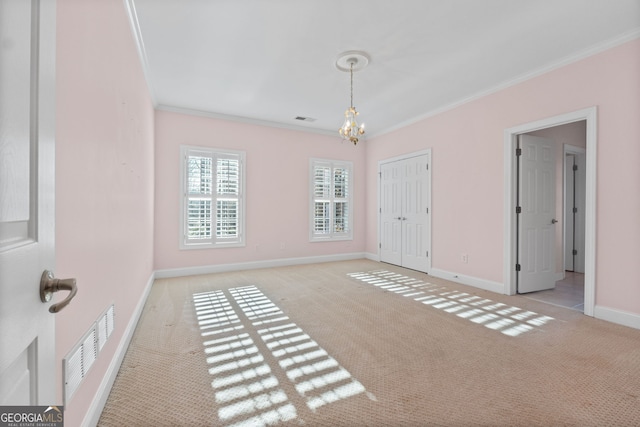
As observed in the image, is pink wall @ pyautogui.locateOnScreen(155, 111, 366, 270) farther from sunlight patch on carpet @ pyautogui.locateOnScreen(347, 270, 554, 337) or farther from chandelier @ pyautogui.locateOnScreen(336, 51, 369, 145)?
chandelier @ pyautogui.locateOnScreen(336, 51, 369, 145)

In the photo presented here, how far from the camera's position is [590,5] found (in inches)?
94.6

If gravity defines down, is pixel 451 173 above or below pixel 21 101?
above

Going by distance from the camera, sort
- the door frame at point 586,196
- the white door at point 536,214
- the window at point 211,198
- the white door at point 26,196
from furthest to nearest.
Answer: the window at point 211,198 < the white door at point 536,214 < the door frame at point 586,196 < the white door at point 26,196

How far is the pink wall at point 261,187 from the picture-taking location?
15.5 feet

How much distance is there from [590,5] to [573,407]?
3.08 m

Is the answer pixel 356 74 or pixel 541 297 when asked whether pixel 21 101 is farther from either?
pixel 541 297

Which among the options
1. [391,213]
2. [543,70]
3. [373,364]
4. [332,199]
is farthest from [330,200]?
[373,364]

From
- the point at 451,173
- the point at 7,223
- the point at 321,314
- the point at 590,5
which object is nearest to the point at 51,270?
the point at 7,223

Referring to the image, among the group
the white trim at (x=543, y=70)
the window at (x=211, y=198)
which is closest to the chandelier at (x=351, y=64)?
the white trim at (x=543, y=70)

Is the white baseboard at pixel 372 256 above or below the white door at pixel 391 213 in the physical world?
below

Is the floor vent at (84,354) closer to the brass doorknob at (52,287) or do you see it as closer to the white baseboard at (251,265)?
the brass doorknob at (52,287)

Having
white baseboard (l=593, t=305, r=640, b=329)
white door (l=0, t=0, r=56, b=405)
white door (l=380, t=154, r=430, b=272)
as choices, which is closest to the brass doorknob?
white door (l=0, t=0, r=56, b=405)

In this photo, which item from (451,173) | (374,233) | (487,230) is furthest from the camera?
(374,233)

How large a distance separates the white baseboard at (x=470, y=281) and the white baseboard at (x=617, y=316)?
3.25 feet
